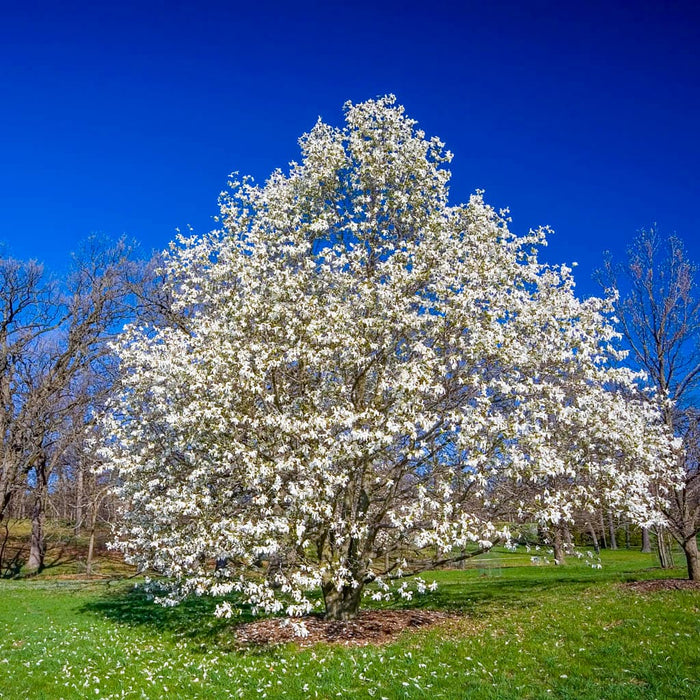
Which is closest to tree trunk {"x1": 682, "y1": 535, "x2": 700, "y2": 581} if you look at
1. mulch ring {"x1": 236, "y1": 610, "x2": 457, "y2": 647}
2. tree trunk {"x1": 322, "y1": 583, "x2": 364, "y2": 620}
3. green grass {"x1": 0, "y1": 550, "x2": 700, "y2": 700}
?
green grass {"x1": 0, "y1": 550, "x2": 700, "y2": 700}

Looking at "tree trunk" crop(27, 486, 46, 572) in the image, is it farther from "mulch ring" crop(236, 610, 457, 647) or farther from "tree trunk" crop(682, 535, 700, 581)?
"tree trunk" crop(682, 535, 700, 581)

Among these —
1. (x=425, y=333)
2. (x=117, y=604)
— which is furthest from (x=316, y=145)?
(x=117, y=604)

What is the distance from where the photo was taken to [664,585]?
18.9m

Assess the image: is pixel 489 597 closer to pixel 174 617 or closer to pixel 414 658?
pixel 414 658

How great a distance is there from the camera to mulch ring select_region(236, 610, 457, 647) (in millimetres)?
13328

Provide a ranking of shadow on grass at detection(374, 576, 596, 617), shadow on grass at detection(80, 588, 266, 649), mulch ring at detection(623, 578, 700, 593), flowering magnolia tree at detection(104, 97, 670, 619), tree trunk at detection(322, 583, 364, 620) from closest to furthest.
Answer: flowering magnolia tree at detection(104, 97, 670, 619) → tree trunk at detection(322, 583, 364, 620) → shadow on grass at detection(80, 588, 266, 649) → shadow on grass at detection(374, 576, 596, 617) → mulch ring at detection(623, 578, 700, 593)

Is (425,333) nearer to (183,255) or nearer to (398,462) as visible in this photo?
(398,462)

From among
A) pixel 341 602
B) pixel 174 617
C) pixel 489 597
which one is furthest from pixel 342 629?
pixel 489 597

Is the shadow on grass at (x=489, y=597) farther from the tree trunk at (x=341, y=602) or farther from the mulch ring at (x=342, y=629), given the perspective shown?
the tree trunk at (x=341, y=602)

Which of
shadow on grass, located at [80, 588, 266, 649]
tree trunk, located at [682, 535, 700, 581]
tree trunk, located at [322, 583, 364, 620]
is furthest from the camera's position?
tree trunk, located at [682, 535, 700, 581]

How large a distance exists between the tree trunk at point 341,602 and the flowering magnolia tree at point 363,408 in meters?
0.05

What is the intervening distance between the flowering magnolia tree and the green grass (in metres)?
1.37

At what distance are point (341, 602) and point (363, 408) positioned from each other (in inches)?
212

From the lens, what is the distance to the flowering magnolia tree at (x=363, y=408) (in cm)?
1207
